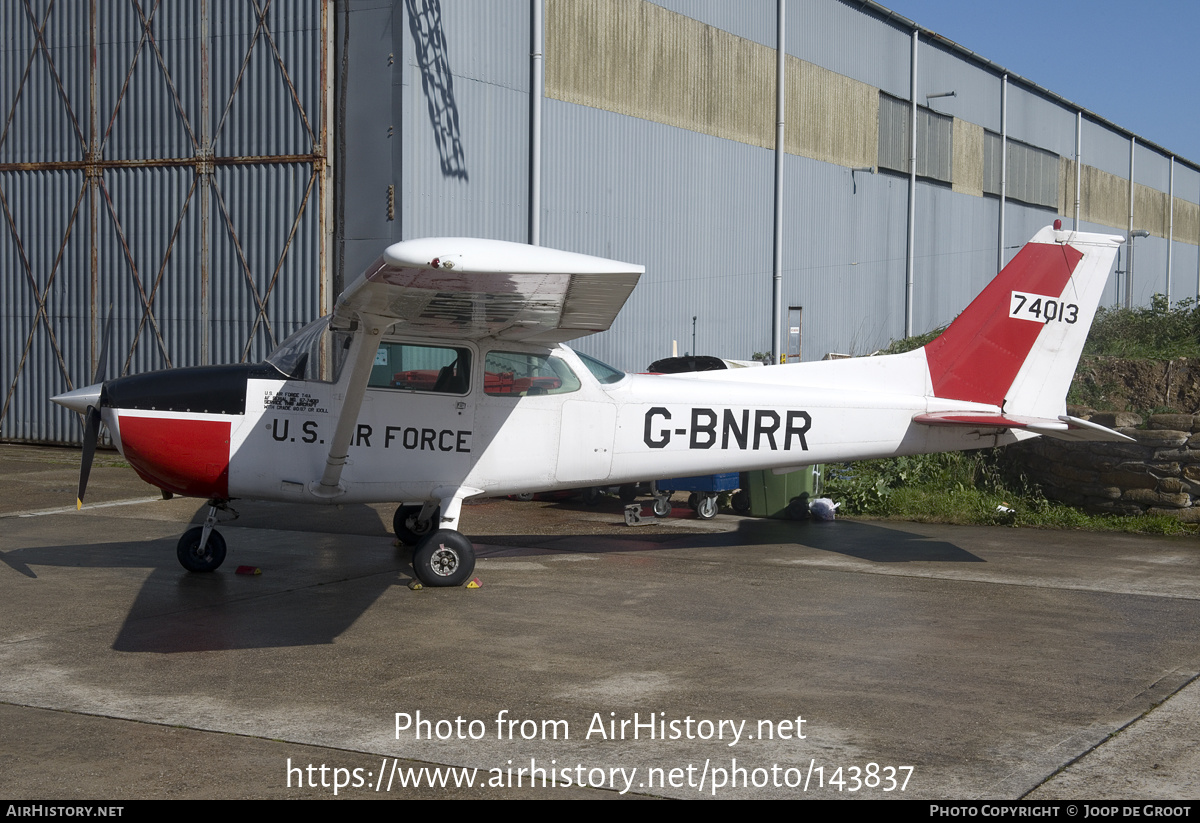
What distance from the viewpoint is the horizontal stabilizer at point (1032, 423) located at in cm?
875

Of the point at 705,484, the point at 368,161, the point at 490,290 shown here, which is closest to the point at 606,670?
the point at 490,290

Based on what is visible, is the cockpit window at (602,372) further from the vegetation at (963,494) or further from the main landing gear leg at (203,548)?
the vegetation at (963,494)

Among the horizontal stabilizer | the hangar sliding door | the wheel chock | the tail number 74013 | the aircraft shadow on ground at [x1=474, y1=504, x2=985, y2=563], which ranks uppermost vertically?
the hangar sliding door

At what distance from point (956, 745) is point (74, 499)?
36.8ft

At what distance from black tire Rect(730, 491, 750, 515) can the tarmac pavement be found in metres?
2.18

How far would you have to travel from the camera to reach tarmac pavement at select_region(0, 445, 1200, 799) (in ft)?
14.4

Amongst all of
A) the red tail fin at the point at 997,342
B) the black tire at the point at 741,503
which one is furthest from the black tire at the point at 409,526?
the red tail fin at the point at 997,342

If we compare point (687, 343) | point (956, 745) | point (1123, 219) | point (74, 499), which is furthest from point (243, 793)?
point (1123, 219)

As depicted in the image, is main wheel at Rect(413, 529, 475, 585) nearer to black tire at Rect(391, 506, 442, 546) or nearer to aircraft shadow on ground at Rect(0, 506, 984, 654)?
aircraft shadow on ground at Rect(0, 506, 984, 654)

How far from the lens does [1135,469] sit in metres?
11.5

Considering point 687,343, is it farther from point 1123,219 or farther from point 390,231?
point 1123,219

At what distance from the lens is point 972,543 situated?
415 inches

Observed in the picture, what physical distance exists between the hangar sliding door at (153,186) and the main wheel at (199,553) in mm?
8445

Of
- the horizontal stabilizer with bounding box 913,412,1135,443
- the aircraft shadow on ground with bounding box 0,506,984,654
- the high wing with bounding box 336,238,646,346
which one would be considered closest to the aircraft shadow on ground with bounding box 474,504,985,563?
the aircraft shadow on ground with bounding box 0,506,984,654
